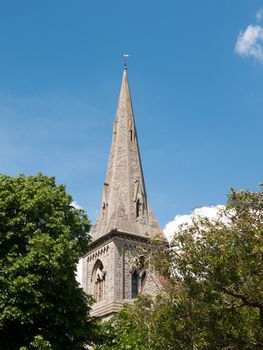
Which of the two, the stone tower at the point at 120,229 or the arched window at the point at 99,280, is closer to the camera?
the stone tower at the point at 120,229

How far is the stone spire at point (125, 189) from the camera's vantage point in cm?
4284

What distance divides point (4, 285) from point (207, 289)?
9848 millimetres

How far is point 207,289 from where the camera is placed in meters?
14.4

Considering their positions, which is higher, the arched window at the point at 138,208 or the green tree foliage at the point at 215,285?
the arched window at the point at 138,208

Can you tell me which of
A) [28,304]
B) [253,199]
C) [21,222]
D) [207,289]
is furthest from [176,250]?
[21,222]

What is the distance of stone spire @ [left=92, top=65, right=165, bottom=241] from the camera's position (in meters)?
42.8

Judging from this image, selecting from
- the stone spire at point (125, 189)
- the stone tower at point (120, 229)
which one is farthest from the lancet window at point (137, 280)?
the stone spire at point (125, 189)

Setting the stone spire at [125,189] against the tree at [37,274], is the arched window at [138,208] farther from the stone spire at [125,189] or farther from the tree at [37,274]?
the tree at [37,274]

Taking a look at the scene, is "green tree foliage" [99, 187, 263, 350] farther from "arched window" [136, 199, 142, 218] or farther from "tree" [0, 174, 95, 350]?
"arched window" [136, 199, 142, 218]

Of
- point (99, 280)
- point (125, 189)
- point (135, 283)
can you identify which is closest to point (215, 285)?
point (135, 283)

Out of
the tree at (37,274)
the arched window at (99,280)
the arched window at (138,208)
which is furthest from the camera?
the arched window at (138,208)

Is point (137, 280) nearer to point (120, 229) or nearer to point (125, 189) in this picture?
point (120, 229)

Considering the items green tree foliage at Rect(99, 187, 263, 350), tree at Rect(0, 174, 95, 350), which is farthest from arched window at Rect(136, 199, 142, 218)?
green tree foliage at Rect(99, 187, 263, 350)

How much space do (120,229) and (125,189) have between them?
3993 millimetres
